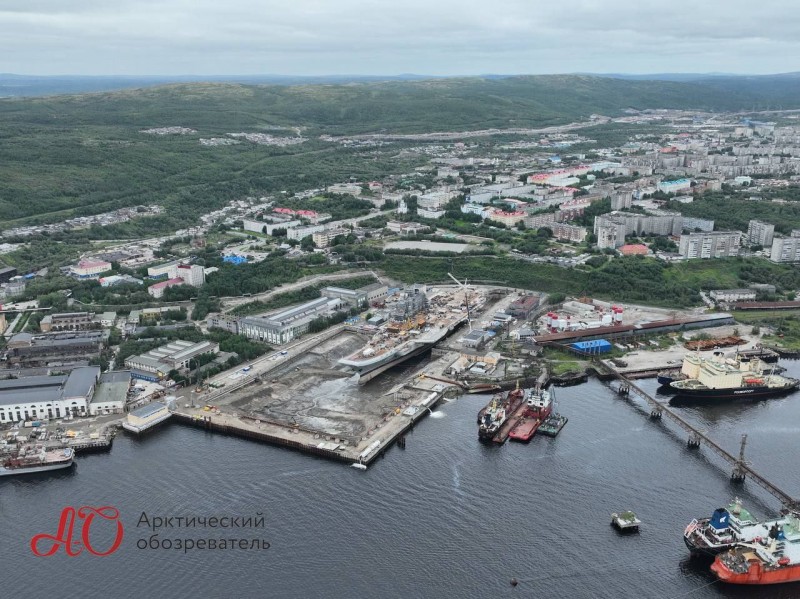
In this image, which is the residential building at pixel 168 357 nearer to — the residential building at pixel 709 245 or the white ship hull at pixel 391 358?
the white ship hull at pixel 391 358

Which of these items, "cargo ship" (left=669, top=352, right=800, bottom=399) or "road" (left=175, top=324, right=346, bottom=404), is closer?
"road" (left=175, top=324, right=346, bottom=404)

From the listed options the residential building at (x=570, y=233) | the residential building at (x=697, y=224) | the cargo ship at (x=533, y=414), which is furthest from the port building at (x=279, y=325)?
the residential building at (x=697, y=224)

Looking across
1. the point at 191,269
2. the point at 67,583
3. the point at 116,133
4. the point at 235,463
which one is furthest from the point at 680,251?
the point at 116,133

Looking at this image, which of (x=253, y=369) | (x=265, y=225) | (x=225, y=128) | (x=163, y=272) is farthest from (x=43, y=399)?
(x=225, y=128)

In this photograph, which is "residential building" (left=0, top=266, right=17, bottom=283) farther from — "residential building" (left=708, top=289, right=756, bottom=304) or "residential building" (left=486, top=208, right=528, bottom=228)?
"residential building" (left=708, top=289, right=756, bottom=304)

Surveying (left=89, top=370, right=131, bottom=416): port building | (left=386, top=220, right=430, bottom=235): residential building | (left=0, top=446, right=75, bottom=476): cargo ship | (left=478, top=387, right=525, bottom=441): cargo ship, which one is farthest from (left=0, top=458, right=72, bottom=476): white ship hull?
(left=386, top=220, right=430, bottom=235): residential building

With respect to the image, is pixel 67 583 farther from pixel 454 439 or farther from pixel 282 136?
pixel 282 136
